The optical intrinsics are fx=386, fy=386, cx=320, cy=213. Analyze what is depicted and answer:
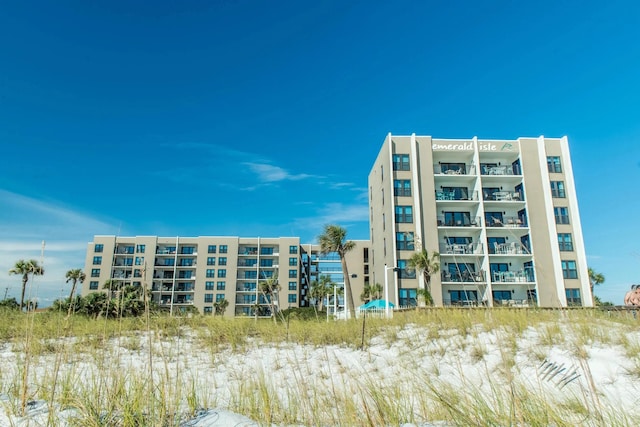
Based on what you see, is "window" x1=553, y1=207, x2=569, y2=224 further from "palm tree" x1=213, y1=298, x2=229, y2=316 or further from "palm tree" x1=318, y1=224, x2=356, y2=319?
"palm tree" x1=213, y1=298, x2=229, y2=316

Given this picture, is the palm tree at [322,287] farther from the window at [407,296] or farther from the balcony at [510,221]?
the balcony at [510,221]

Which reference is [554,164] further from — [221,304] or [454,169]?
[221,304]

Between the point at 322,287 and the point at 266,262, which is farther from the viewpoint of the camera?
the point at 266,262

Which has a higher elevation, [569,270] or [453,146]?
[453,146]

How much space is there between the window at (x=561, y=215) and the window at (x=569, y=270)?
4.18 m

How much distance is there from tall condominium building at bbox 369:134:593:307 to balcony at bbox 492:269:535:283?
0.09m

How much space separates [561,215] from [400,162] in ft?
56.3

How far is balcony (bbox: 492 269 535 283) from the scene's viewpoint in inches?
1460

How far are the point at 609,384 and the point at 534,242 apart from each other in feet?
123

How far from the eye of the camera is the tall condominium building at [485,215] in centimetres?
3697

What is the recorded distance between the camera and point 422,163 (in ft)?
134

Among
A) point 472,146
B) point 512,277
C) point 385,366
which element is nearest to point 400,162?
point 472,146

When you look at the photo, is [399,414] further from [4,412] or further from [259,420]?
[4,412]

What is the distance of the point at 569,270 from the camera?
124ft
